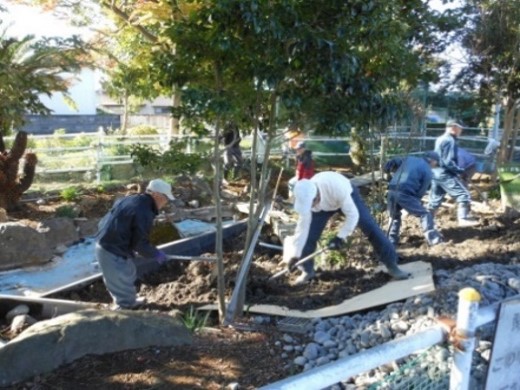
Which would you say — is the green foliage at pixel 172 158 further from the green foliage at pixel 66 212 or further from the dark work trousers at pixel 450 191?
the green foliage at pixel 66 212

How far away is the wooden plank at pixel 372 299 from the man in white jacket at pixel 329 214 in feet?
0.80

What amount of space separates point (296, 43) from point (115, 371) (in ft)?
8.90

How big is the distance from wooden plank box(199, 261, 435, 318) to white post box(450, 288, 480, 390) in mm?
3067

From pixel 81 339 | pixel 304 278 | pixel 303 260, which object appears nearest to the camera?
pixel 81 339

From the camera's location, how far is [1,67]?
33.1 feet

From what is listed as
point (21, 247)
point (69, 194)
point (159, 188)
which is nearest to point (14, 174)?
point (69, 194)

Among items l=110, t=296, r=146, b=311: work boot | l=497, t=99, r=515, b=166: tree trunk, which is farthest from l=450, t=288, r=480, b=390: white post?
l=497, t=99, r=515, b=166: tree trunk

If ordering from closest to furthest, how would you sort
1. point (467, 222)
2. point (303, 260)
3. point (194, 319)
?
point (194, 319)
point (303, 260)
point (467, 222)

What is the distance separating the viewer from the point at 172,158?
17.0 feet

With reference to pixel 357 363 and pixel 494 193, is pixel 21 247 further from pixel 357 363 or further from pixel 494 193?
pixel 494 193

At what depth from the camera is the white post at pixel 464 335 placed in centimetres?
204

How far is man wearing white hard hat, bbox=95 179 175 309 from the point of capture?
559cm

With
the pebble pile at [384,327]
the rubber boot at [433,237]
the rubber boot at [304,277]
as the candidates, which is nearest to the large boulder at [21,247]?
the rubber boot at [304,277]

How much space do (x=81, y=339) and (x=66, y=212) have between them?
6530 millimetres
